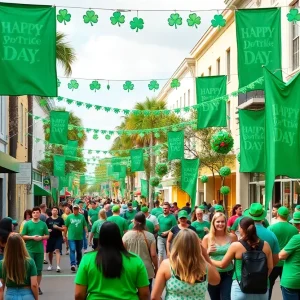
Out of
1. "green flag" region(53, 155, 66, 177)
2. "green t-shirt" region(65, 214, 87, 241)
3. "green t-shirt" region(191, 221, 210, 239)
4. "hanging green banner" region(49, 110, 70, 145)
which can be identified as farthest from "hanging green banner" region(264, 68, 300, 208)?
"green flag" region(53, 155, 66, 177)

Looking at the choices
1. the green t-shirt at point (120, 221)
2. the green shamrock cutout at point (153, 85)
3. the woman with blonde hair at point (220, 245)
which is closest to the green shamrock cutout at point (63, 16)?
the green t-shirt at point (120, 221)

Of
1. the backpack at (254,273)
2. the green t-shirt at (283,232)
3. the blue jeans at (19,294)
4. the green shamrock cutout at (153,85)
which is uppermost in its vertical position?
the green shamrock cutout at (153,85)

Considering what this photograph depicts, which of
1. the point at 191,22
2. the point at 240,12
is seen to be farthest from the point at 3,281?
the point at 191,22

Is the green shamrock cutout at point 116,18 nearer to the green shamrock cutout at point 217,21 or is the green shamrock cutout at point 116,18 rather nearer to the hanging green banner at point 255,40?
the green shamrock cutout at point 217,21

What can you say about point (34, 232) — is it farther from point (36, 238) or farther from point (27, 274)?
point (27, 274)

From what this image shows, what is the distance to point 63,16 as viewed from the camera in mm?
13664

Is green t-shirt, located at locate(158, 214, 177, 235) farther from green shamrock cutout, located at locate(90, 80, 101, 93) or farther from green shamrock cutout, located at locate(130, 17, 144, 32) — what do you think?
green shamrock cutout, located at locate(90, 80, 101, 93)

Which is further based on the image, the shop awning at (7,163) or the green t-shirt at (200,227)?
the shop awning at (7,163)

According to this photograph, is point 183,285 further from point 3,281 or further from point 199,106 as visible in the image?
point 199,106

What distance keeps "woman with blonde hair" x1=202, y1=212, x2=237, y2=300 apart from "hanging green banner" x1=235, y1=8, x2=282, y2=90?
4913mm

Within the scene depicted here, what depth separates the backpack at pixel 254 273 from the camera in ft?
22.4

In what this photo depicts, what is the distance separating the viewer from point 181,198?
55.6 m

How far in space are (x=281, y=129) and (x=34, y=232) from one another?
5213mm

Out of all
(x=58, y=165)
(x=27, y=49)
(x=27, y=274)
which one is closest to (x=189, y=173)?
(x=27, y=49)
